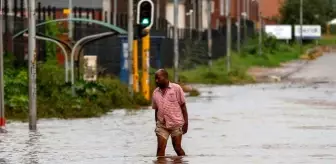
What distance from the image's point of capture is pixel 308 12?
13488 centimetres

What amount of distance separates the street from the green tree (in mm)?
92075

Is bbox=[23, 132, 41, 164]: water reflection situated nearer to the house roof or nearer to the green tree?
the house roof

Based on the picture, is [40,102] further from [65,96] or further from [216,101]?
[216,101]

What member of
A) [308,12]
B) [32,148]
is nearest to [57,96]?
[32,148]

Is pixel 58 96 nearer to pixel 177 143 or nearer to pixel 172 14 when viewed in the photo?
pixel 177 143

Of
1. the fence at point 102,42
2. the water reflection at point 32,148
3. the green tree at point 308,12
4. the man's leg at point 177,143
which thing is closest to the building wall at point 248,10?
the green tree at point 308,12

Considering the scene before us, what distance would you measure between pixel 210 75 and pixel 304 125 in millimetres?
30558

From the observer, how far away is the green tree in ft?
429

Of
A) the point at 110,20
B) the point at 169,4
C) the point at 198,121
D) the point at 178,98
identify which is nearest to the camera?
the point at 178,98

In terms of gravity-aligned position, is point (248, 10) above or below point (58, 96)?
above

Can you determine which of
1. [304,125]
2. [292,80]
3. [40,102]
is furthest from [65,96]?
[292,80]

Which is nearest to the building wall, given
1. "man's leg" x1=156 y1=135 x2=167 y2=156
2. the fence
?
the fence

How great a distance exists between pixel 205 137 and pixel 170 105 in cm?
646

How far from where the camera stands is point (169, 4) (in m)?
88.9
